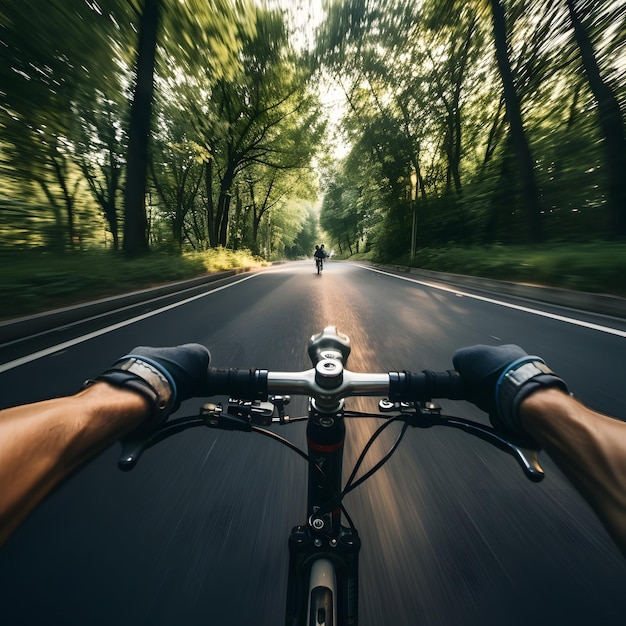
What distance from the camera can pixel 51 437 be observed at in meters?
0.72

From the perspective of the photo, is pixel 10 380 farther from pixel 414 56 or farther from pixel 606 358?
pixel 414 56

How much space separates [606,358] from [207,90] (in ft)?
57.9

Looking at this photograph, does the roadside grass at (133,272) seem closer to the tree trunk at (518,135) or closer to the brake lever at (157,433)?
the tree trunk at (518,135)

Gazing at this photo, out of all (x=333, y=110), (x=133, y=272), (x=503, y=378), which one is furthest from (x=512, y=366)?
(x=333, y=110)

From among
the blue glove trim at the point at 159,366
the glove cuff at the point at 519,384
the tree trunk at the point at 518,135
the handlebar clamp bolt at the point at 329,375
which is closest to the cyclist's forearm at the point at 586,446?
the glove cuff at the point at 519,384

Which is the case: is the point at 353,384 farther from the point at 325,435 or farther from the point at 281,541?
the point at 281,541

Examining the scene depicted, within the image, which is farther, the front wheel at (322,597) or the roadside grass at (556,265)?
the roadside grass at (556,265)

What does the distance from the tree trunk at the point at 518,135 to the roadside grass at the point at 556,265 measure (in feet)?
4.20

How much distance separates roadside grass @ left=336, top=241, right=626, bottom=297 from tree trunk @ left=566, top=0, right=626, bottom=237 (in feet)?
3.63

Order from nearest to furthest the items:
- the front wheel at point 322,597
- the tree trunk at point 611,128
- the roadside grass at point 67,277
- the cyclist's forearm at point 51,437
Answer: the cyclist's forearm at point 51,437, the front wheel at point 322,597, the roadside grass at point 67,277, the tree trunk at point 611,128

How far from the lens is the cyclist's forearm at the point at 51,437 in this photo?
0.64 metres

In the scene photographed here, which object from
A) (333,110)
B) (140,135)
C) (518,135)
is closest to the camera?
(140,135)

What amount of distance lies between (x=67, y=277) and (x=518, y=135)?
51.4ft

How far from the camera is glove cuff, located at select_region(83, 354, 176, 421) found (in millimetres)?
829
